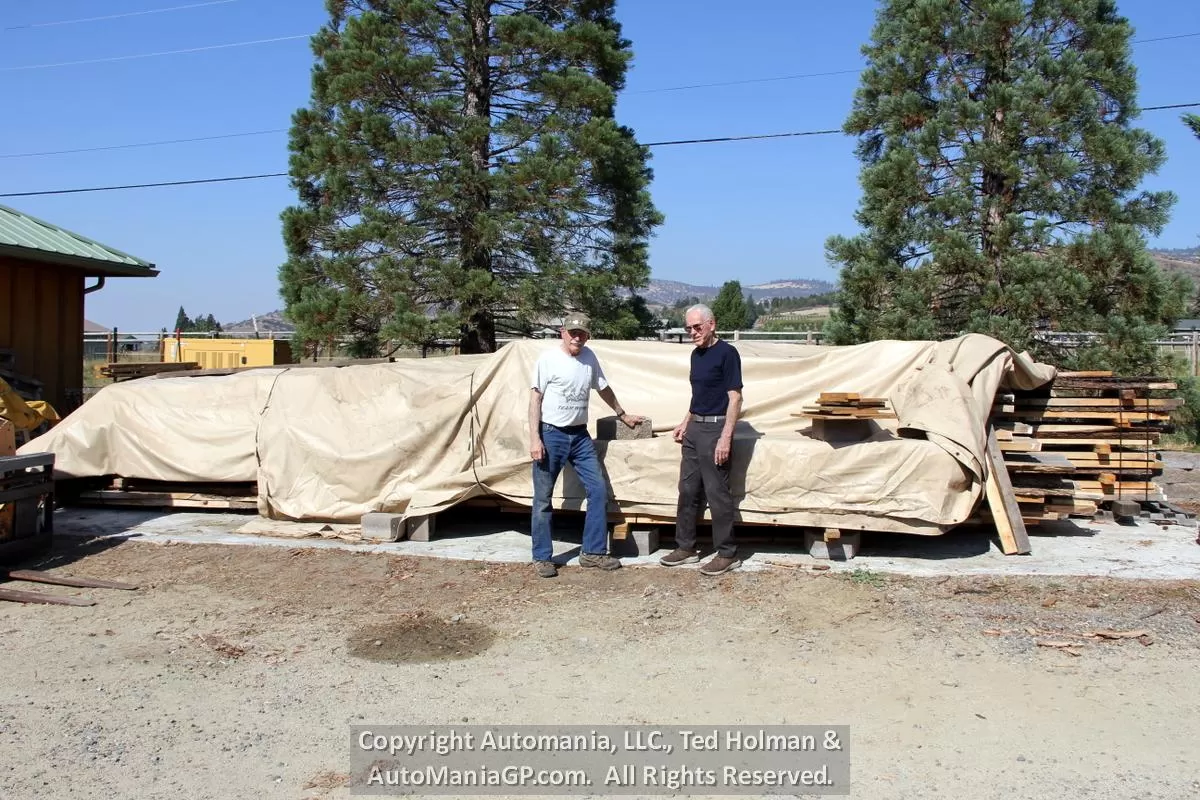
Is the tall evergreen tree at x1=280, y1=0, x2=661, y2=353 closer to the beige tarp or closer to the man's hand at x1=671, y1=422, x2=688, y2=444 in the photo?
the beige tarp

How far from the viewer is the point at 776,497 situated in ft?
22.0

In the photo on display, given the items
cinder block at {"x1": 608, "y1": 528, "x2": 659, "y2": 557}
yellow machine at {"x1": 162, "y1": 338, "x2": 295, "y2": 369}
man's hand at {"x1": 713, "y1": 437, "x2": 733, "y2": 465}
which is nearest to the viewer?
man's hand at {"x1": 713, "y1": 437, "x2": 733, "y2": 465}

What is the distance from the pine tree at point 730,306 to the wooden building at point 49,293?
40.4 metres

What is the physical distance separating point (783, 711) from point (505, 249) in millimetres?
11129

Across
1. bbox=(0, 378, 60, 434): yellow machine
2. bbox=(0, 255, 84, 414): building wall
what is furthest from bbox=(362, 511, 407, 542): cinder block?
bbox=(0, 255, 84, 414): building wall

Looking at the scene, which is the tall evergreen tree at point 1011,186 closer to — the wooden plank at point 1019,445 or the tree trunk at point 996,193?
the tree trunk at point 996,193

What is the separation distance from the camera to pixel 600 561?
6551mm

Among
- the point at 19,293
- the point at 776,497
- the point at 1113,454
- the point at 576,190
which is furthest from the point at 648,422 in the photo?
the point at 19,293

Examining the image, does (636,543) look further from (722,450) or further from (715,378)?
(715,378)

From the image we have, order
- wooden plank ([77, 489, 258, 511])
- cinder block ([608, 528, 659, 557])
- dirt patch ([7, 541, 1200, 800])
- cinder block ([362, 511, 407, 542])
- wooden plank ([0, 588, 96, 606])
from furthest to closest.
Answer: wooden plank ([77, 489, 258, 511]), cinder block ([362, 511, 407, 542]), cinder block ([608, 528, 659, 557]), wooden plank ([0, 588, 96, 606]), dirt patch ([7, 541, 1200, 800])

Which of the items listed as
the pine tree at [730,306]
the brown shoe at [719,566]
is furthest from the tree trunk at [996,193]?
the pine tree at [730,306]

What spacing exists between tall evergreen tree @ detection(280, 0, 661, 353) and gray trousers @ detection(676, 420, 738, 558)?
26.1 ft

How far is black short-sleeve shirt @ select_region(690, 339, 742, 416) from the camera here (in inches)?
247

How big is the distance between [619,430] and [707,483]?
1.06m
